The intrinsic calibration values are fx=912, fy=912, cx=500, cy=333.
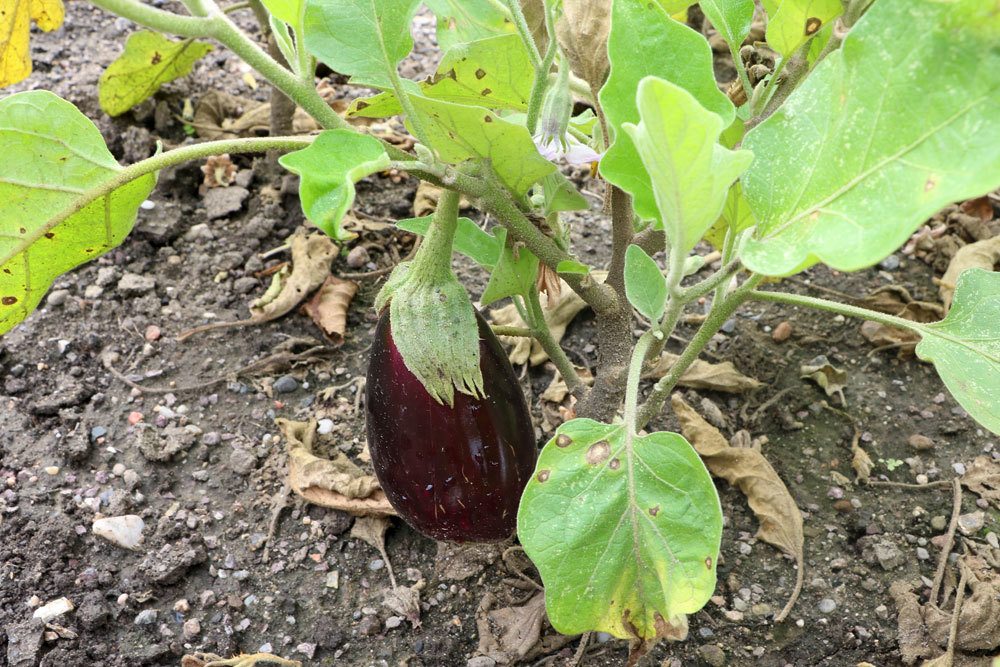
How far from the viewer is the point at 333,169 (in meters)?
0.66

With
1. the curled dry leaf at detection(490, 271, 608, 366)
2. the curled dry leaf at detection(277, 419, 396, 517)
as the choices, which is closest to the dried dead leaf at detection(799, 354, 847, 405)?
the curled dry leaf at detection(490, 271, 608, 366)

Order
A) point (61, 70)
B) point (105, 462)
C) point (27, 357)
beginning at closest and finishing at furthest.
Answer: point (105, 462)
point (27, 357)
point (61, 70)

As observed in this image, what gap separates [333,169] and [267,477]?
0.68 m

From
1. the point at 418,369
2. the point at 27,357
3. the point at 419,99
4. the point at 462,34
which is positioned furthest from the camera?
the point at 27,357

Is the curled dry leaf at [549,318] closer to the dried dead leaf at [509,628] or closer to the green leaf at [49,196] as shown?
the dried dead leaf at [509,628]

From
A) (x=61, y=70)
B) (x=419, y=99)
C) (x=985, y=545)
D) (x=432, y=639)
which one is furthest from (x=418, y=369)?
(x=61, y=70)

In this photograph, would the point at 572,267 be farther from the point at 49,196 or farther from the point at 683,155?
the point at 49,196

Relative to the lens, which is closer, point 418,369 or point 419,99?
point 419,99

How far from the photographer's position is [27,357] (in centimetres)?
136

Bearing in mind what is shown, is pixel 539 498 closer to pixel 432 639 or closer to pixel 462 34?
pixel 432 639

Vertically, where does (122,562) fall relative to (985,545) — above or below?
below

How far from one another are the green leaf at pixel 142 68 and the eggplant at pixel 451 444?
0.81 metres

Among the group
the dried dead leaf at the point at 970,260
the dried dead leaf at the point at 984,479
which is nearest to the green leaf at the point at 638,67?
the dried dead leaf at the point at 984,479

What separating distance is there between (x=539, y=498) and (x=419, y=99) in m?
0.34
